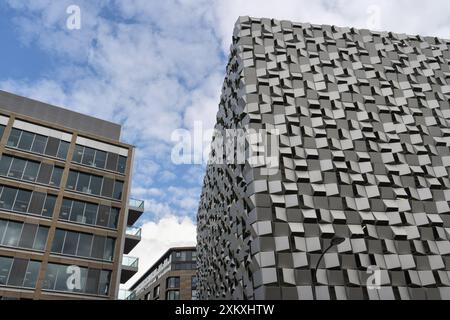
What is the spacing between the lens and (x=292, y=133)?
3222 cm

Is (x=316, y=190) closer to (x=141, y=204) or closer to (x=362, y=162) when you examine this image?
(x=362, y=162)

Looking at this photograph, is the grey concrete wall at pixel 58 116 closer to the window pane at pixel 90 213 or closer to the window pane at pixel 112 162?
the window pane at pixel 112 162

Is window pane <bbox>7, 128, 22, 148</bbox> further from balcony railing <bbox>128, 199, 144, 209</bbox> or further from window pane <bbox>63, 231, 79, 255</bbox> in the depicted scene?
balcony railing <bbox>128, 199, 144, 209</bbox>

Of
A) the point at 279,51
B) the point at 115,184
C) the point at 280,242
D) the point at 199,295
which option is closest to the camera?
the point at 280,242

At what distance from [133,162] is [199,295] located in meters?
21.8

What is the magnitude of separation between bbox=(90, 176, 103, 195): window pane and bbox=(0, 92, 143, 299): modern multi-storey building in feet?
Result: 0.35

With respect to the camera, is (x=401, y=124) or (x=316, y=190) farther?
(x=401, y=124)

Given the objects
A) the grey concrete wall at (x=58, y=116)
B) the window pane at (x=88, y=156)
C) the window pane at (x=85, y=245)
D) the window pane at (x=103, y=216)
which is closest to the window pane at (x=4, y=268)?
the window pane at (x=85, y=245)

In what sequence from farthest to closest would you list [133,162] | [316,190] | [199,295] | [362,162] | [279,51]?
[199,295] → [133,162] → [279,51] → [362,162] → [316,190]

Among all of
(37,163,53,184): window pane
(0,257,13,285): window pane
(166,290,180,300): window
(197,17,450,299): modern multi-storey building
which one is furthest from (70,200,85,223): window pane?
(166,290,180,300): window

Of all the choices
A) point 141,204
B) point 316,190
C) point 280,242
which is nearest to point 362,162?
point 316,190

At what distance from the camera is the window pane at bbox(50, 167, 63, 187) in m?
41.1

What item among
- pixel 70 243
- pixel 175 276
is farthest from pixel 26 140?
pixel 175 276

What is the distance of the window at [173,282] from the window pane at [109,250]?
60.7m
